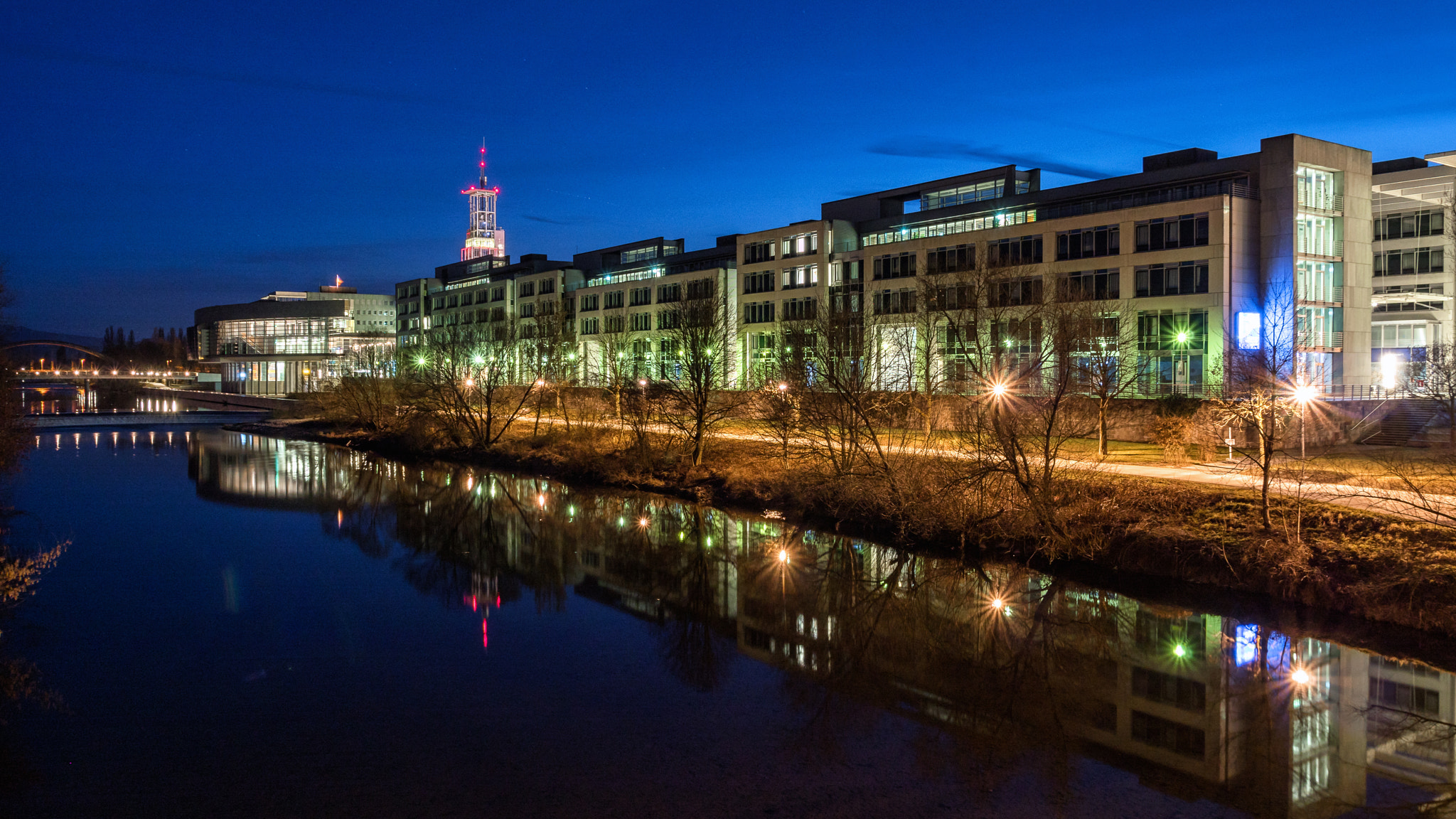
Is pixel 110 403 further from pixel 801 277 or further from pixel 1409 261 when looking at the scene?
pixel 1409 261

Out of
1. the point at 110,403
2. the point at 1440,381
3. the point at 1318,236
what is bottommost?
the point at 110,403

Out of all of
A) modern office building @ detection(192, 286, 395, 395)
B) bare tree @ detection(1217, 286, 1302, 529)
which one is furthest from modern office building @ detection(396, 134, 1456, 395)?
modern office building @ detection(192, 286, 395, 395)

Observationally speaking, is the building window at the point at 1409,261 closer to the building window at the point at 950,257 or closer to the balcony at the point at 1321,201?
the balcony at the point at 1321,201

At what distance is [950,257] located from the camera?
232 ft

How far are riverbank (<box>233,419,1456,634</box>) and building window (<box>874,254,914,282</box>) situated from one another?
133 feet

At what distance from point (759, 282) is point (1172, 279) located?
39.1m

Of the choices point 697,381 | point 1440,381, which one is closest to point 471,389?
point 697,381

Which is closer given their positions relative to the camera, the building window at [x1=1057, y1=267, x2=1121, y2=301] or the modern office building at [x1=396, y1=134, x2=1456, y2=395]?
the modern office building at [x1=396, y1=134, x2=1456, y2=395]

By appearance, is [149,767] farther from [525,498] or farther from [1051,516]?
[525,498]

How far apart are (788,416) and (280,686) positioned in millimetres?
21285

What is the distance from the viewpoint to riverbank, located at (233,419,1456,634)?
62.6ft

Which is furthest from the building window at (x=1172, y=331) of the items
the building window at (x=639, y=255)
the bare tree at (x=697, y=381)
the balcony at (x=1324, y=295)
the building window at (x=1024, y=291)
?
the building window at (x=639, y=255)

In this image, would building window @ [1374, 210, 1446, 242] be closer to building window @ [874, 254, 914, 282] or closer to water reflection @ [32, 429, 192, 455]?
building window @ [874, 254, 914, 282]

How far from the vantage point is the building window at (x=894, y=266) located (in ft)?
245
